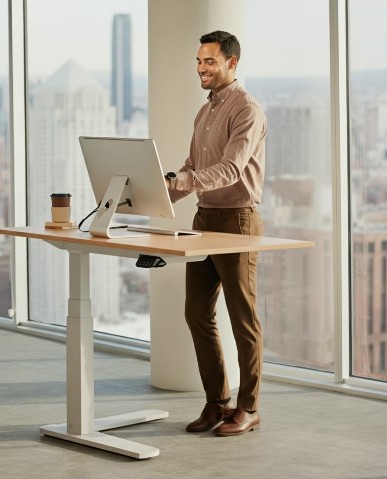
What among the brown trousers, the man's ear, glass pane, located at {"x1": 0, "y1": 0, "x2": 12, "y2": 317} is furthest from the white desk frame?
glass pane, located at {"x1": 0, "y1": 0, "x2": 12, "y2": 317}

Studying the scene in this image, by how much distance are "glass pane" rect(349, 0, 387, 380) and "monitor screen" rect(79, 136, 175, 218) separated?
1.53 m

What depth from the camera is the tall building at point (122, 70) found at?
672cm

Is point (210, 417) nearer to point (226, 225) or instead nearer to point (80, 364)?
point (80, 364)

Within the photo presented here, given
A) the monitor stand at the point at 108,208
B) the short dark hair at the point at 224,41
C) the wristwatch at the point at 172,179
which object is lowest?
the monitor stand at the point at 108,208

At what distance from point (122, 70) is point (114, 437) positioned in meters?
2.78

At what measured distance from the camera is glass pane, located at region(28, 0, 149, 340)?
6734 mm

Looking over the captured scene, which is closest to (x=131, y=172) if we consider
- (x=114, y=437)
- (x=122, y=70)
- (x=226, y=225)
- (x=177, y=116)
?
(x=226, y=225)

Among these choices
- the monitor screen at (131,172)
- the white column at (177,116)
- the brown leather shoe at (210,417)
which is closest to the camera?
the monitor screen at (131,172)

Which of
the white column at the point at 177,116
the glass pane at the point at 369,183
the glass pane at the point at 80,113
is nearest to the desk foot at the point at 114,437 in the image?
the white column at the point at 177,116

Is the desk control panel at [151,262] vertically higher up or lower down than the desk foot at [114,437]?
higher up

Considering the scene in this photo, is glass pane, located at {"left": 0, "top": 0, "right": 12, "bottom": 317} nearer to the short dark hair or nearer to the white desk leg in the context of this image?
the white desk leg

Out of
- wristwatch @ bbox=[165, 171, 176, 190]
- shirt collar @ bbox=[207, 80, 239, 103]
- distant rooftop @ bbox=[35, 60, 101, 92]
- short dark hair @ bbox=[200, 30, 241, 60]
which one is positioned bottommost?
wristwatch @ bbox=[165, 171, 176, 190]

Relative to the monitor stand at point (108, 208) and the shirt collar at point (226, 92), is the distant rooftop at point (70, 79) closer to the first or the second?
the shirt collar at point (226, 92)

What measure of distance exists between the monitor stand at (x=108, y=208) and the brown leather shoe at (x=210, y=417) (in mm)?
936
